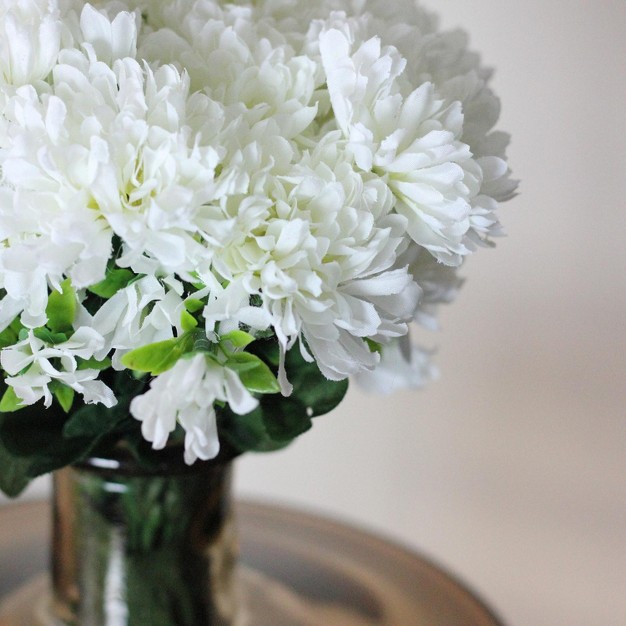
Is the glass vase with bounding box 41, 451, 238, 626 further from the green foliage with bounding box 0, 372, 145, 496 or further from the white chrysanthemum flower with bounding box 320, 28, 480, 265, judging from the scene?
the white chrysanthemum flower with bounding box 320, 28, 480, 265

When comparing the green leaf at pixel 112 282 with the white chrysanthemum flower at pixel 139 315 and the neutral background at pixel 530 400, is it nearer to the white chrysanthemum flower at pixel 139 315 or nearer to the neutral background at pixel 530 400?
the white chrysanthemum flower at pixel 139 315

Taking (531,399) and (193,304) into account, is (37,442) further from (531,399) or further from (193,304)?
(531,399)

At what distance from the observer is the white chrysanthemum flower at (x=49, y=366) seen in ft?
1.31

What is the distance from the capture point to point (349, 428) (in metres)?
1.10

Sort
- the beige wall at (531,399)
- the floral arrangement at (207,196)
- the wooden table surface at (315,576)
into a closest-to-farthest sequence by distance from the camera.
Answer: the floral arrangement at (207,196), the wooden table surface at (315,576), the beige wall at (531,399)

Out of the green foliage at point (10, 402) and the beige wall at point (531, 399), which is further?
the beige wall at point (531, 399)

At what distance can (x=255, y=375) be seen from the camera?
0.40 metres

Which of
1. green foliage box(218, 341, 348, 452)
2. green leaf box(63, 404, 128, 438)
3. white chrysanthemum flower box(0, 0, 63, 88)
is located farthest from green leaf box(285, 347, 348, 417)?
white chrysanthemum flower box(0, 0, 63, 88)

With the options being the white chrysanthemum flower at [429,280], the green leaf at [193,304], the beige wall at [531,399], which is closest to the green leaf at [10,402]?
the green leaf at [193,304]

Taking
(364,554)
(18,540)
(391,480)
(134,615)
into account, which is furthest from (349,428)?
(134,615)

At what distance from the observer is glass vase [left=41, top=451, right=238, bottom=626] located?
0.56m

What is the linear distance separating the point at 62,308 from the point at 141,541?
23 cm

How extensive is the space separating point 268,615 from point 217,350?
40cm

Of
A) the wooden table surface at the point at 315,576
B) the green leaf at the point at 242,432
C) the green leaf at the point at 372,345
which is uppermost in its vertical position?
the green leaf at the point at 372,345
